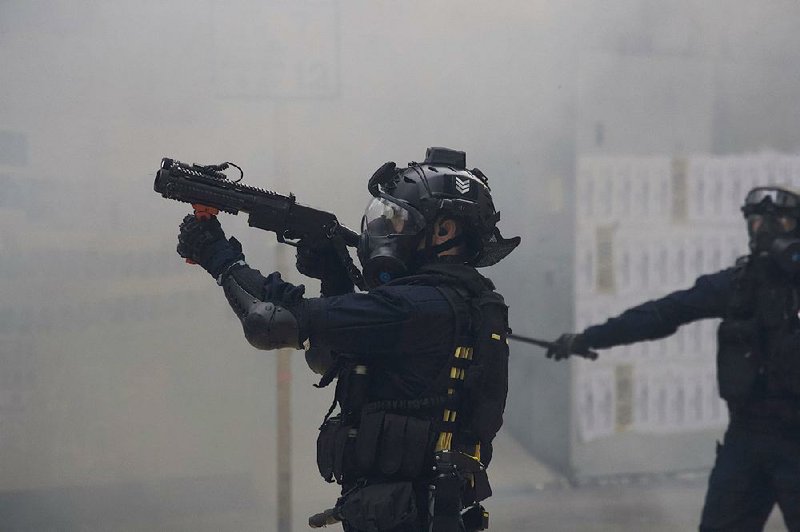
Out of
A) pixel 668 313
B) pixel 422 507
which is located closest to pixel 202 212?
pixel 422 507

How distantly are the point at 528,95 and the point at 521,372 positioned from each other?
108cm

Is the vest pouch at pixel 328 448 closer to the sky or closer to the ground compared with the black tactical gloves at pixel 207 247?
closer to the ground

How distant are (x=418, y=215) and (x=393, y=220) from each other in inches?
2.3

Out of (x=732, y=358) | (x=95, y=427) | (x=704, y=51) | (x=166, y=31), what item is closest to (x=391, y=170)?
(x=732, y=358)

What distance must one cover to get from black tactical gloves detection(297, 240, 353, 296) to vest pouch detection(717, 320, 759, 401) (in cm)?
134

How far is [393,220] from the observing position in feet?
7.22

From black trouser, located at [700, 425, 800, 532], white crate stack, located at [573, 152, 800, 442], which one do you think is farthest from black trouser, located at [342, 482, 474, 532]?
white crate stack, located at [573, 152, 800, 442]

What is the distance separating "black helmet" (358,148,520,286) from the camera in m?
2.19

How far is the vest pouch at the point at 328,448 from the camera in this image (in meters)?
2.14

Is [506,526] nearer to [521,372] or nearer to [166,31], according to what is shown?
[521,372]

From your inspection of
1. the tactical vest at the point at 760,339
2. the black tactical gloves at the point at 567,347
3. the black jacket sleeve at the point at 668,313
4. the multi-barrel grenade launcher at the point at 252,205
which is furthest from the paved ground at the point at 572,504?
the multi-barrel grenade launcher at the point at 252,205

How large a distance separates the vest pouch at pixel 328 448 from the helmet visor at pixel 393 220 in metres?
0.43

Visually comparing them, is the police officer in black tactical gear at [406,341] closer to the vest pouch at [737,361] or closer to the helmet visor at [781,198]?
the vest pouch at [737,361]

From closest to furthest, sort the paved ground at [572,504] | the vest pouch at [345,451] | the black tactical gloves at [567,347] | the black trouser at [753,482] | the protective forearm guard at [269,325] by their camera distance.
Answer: the protective forearm guard at [269,325]
the vest pouch at [345,451]
the black trouser at [753,482]
the black tactical gloves at [567,347]
the paved ground at [572,504]
